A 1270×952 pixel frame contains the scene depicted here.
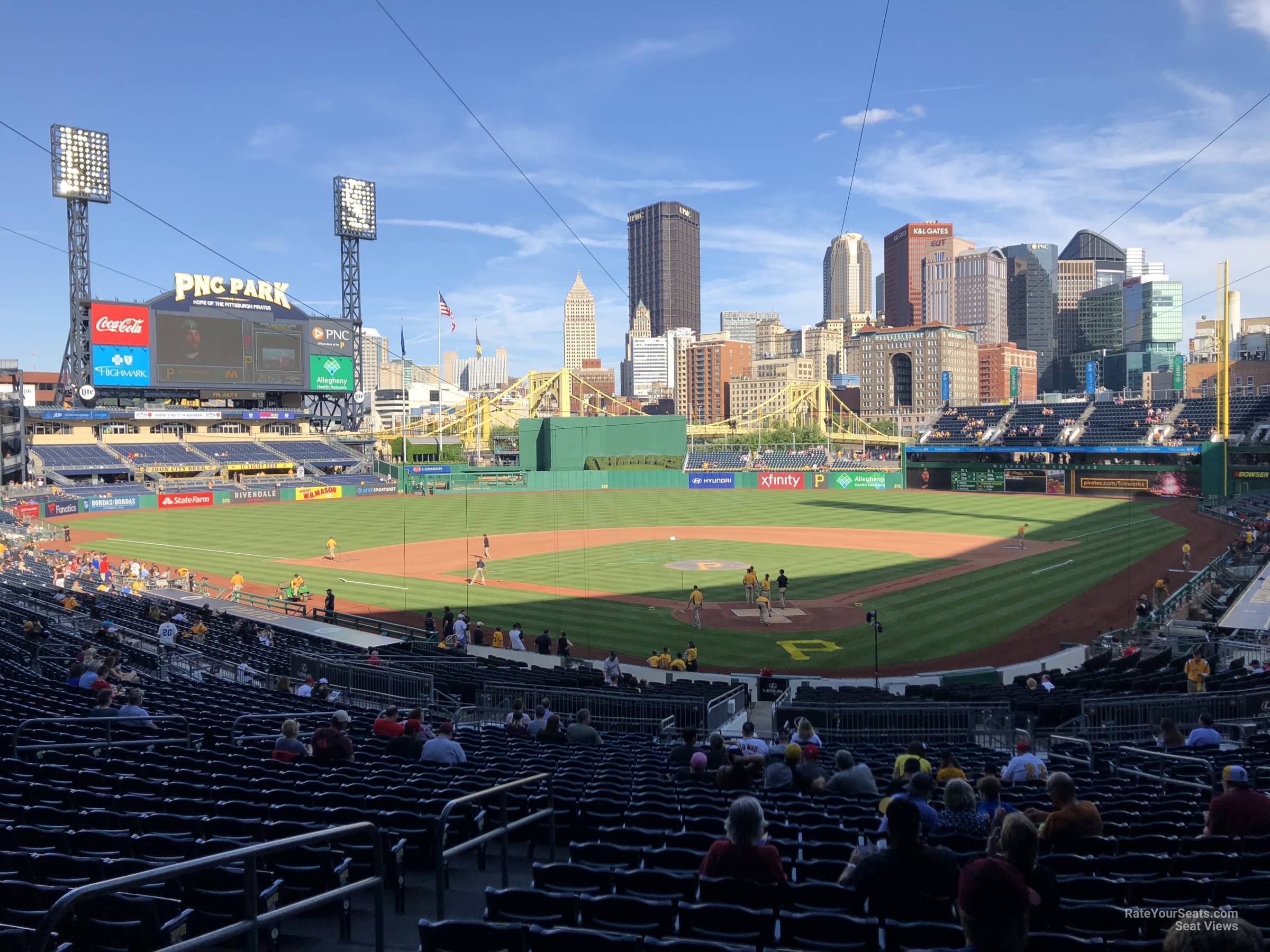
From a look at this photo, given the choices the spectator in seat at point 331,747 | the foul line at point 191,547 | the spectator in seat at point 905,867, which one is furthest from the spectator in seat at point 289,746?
the foul line at point 191,547

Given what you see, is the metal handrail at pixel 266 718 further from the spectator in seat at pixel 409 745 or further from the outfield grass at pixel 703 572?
the outfield grass at pixel 703 572

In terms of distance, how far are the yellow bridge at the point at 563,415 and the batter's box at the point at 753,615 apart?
256 feet

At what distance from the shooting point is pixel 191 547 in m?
46.2

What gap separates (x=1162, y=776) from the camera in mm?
9430

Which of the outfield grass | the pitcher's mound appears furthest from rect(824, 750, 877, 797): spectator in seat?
the pitcher's mound

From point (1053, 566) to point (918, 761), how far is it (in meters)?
31.4

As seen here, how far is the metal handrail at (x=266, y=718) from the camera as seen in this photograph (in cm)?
1062

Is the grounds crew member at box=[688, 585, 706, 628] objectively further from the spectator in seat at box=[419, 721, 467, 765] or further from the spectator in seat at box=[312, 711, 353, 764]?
the spectator in seat at box=[312, 711, 353, 764]

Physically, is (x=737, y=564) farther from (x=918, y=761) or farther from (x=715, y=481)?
(x=715, y=481)

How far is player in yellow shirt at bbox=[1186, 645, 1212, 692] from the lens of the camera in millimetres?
15664

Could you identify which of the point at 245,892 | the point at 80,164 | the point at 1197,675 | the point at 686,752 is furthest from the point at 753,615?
the point at 80,164

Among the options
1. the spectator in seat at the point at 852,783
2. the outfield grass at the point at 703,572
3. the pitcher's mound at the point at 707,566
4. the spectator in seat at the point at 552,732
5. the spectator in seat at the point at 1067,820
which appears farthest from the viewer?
the pitcher's mound at the point at 707,566

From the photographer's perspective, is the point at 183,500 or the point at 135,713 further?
the point at 183,500

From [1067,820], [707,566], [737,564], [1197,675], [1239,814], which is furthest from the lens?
[737,564]
